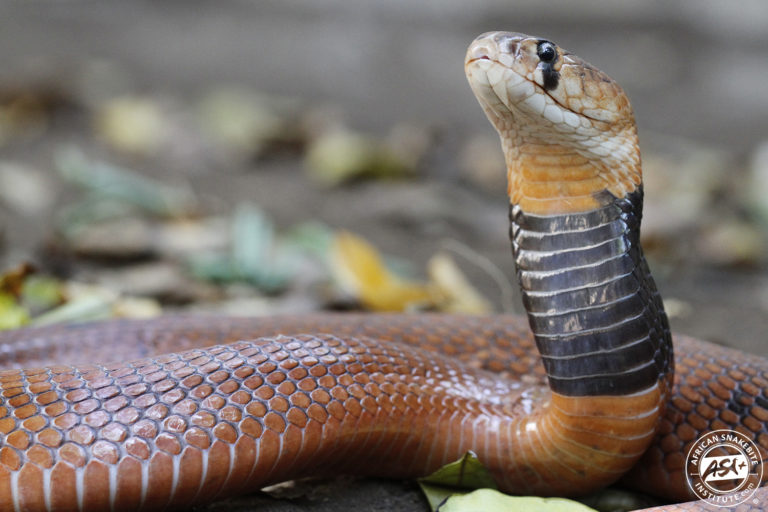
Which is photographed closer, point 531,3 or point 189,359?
point 189,359

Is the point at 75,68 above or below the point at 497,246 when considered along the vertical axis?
above

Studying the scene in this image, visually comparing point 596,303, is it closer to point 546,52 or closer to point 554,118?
point 554,118

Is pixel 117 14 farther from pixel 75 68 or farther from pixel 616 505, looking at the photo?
pixel 616 505

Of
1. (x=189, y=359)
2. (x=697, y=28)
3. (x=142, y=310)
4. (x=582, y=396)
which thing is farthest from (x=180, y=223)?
(x=697, y=28)

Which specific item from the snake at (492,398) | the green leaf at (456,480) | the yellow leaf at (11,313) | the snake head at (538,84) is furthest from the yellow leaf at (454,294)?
the snake head at (538,84)

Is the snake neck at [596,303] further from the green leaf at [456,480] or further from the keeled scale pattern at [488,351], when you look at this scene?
the keeled scale pattern at [488,351]

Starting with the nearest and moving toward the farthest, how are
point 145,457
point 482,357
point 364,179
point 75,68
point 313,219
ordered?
point 145,457, point 482,357, point 313,219, point 364,179, point 75,68

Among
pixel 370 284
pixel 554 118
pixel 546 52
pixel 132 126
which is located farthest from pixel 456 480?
pixel 132 126

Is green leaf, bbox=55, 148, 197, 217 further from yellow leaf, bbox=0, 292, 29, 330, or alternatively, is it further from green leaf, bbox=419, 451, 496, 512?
green leaf, bbox=419, 451, 496, 512
